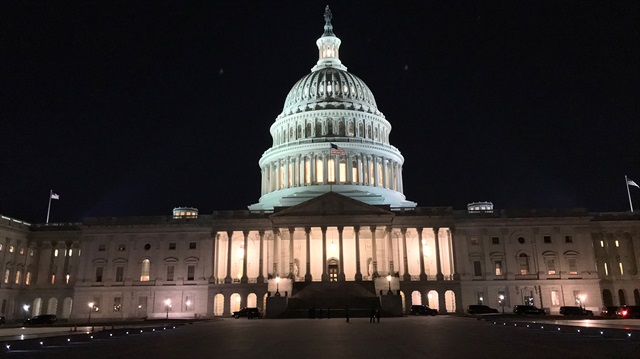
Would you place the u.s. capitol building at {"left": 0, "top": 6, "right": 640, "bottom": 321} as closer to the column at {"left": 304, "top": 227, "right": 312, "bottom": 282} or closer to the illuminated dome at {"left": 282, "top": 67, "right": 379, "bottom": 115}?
the column at {"left": 304, "top": 227, "right": 312, "bottom": 282}

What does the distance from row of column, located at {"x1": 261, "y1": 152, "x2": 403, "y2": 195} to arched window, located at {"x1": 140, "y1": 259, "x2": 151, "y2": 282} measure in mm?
26425

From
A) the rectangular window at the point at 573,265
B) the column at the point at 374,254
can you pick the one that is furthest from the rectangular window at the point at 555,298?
the column at the point at 374,254

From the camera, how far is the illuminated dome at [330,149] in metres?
88.1

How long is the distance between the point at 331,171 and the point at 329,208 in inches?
775

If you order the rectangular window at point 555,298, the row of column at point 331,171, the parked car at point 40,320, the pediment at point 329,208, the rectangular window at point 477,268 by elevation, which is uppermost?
the row of column at point 331,171

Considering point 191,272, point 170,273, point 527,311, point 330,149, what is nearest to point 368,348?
point 527,311

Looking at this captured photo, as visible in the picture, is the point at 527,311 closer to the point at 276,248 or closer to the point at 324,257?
the point at 324,257

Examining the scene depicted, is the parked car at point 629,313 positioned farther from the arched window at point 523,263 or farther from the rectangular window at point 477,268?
the rectangular window at point 477,268

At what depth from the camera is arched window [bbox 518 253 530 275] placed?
73.2 metres

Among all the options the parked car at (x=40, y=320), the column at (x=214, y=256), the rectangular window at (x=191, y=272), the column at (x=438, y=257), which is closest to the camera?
the parked car at (x=40, y=320)

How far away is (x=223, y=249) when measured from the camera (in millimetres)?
76188

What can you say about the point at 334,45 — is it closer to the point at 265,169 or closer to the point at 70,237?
the point at 265,169

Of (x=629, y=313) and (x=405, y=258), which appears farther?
(x=405, y=258)

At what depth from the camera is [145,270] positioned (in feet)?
246
